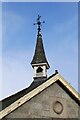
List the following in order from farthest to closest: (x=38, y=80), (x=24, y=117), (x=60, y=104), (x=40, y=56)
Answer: (x=40, y=56), (x=38, y=80), (x=60, y=104), (x=24, y=117)

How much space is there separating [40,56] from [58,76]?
1268 centimetres

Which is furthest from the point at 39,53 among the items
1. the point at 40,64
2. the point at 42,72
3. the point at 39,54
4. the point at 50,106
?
the point at 50,106

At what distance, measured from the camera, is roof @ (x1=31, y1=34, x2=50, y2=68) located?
37369 millimetres

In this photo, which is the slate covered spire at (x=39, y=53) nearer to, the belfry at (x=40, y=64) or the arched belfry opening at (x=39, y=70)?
the belfry at (x=40, y=64)

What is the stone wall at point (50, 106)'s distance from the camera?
25203 millimetres

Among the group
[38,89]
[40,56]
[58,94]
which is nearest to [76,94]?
[58,94]

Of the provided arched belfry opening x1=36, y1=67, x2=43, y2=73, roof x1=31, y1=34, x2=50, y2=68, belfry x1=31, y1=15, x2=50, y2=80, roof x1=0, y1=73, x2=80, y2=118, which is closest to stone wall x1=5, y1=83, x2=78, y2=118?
roof x1=0, y1=73, x2=80, y2=118

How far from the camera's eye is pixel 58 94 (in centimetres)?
2697

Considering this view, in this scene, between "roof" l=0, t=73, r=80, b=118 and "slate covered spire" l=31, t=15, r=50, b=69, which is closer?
"roof" l=0, t=73, r=80, b=118

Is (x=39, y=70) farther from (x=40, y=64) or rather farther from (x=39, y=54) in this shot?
(x=39, y=54)

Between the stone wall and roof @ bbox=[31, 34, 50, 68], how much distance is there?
10.3m

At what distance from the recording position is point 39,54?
39.8m

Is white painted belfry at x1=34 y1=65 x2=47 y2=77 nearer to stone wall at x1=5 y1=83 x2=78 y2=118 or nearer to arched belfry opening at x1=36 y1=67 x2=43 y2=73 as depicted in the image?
arched belfry opening at x1=36 y1=67 x2=43 y2=73

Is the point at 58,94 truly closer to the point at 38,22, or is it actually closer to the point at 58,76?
the point at 58,76
